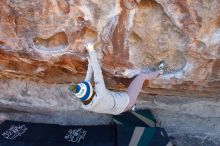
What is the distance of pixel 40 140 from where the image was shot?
1744mm

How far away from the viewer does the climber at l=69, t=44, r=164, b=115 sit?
1.34 metres

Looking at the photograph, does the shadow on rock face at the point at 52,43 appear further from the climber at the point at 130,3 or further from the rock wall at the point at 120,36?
the climber at the point at 130,3

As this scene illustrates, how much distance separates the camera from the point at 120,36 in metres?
1.53

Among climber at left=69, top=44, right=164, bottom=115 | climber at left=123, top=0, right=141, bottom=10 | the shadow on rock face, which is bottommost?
climber at left=69, top=44, right=164, bottom=115

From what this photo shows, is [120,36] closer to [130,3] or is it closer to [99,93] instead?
[130,3]

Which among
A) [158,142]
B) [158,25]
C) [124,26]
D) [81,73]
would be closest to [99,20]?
[124,26]

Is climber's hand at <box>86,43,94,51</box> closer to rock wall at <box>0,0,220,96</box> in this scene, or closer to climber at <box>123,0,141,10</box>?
rock wall at <box>0,0,220,96</box>

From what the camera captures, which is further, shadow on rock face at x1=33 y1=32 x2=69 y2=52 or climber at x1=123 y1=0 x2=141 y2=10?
shadow on rock face at x1=33 y1=32 x2=69 y2=52

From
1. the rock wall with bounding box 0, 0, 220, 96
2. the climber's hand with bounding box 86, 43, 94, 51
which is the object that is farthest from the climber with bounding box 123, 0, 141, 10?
the climber's hand with bounding box 86, 43, 94, 51

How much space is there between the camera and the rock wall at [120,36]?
1.46 m

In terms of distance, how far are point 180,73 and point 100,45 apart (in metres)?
0.38

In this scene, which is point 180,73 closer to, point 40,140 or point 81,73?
point 81,73

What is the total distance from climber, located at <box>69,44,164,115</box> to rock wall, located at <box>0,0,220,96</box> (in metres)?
0.08

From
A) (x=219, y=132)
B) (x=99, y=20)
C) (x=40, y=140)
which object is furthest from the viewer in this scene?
(x=219, y=132)
